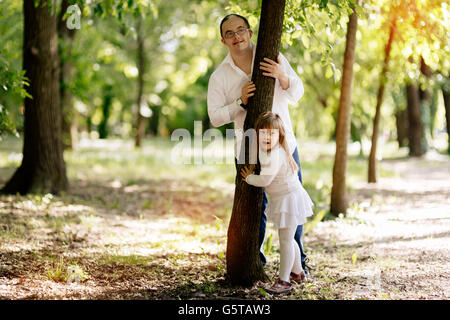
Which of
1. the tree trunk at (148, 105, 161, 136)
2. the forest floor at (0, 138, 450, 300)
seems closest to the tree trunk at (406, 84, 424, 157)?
the forest floor at (0, 138, 450, 300)

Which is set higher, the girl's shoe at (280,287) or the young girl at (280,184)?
the young girl at (280,184)

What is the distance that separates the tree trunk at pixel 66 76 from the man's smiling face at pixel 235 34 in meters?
3.83

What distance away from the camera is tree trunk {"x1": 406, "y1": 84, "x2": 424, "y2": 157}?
56.2 feet

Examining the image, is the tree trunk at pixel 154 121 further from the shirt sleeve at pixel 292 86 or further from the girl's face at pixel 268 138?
the girl's face at pixel 268 138

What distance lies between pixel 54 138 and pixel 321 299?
6361 mm

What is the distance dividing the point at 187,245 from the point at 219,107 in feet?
7.68

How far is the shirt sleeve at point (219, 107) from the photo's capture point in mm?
4043

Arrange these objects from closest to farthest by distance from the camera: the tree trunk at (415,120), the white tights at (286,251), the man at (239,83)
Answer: the white tights at (286,251), the man at (239,83), the tree trunk at (415,120)

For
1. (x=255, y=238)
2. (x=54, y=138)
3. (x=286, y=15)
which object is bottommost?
(x=255, y=238)

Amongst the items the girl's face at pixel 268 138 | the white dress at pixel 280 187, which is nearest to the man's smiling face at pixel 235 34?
the girl's face at pixel 268 138

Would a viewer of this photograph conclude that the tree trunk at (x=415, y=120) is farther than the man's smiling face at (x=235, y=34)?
Yes
